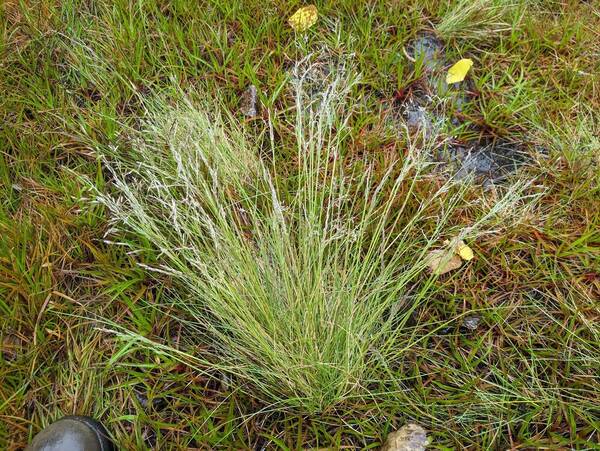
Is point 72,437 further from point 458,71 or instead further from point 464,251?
point 458,71

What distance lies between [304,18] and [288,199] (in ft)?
3.03

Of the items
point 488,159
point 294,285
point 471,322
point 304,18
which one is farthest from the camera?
point 304,18

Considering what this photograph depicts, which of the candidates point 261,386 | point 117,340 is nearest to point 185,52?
point 117,340

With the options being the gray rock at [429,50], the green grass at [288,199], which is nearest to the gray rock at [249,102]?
the green grass at [288,199]

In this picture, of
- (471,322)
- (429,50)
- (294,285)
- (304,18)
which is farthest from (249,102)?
(471,322)

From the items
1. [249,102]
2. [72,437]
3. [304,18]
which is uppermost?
[304,18]

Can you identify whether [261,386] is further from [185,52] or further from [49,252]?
[185,52]

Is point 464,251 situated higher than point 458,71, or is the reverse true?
point 458,71

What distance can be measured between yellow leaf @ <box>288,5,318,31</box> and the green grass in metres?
0.06

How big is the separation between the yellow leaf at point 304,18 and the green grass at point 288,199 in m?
0.06

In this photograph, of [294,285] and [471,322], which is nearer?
[294,285]

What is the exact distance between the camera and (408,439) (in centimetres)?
142

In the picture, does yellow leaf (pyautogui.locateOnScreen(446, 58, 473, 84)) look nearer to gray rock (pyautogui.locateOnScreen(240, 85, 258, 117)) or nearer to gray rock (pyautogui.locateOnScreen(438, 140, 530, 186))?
gray rock (pyautogui.locateOnScreen(438, 140, 530, 186))

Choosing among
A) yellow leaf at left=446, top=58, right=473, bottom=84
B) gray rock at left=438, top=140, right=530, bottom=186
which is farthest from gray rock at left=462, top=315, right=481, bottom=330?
yellow leaf at left=446, top=58, right=473, bottom=84
